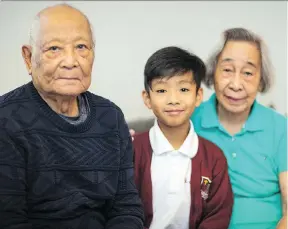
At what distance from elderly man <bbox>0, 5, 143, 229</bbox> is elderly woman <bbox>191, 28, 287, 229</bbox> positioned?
538mm

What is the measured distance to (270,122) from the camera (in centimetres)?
181

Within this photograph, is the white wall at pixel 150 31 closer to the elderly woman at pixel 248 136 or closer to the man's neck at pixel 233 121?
the elderly woman at pixel 248 136

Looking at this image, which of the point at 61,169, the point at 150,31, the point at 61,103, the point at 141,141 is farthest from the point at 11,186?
the point at 150,31

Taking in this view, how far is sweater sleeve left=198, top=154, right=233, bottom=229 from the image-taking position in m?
1.56

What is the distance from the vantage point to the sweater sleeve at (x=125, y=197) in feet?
4.58

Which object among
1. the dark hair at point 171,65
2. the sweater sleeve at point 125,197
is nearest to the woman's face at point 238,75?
the dark hair at point 171,65

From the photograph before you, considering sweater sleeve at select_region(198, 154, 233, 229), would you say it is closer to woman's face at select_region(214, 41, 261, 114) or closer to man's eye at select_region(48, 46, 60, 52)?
woman's face at select_region(214, 41, 261, 114)

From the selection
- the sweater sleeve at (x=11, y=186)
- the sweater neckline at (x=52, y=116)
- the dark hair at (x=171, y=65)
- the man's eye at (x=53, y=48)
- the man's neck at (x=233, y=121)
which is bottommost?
the sweater sleeve at (x=11, y=186)

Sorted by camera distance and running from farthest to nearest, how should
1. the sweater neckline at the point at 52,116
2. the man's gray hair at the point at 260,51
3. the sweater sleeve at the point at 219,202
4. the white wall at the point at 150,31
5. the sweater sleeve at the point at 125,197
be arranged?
the white wall at the point at 150,31 < the man's gray hair at the point at 260,51 < the sweater sleeve at the point at 219,202 < the sweater sleeve at the point at 125,197 < the sweater neckline at the point at 52,116

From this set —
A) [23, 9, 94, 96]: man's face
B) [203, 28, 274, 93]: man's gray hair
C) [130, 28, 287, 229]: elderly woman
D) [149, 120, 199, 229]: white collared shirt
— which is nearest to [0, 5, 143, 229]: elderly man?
[23, 9, 94, 96]: man's face

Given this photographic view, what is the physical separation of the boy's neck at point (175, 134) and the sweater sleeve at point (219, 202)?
16 centimetres

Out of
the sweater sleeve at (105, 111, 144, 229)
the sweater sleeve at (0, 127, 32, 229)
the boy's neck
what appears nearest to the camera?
the sweater sleeve at (0, 127, 32, 229)

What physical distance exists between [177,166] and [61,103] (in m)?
0.51

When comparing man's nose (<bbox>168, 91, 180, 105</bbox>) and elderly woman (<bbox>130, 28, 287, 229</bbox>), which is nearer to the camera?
man's nose (<bbox>168, 91, 180, 105</bbox>)
